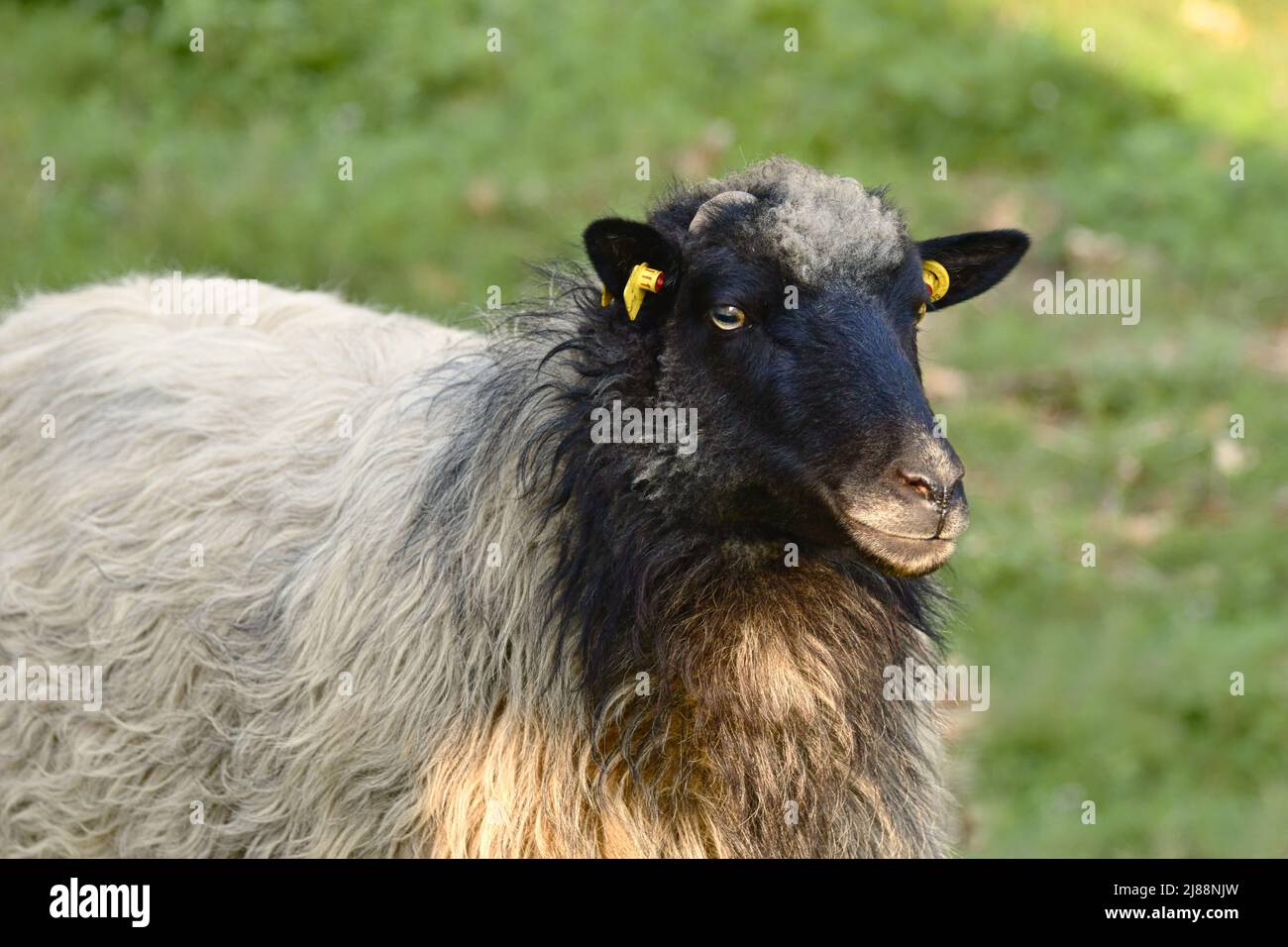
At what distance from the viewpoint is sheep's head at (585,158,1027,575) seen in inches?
173

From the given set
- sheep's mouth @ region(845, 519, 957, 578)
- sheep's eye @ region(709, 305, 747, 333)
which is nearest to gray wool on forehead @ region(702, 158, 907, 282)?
sheep's eye @ region(709, 305, 747, 333)

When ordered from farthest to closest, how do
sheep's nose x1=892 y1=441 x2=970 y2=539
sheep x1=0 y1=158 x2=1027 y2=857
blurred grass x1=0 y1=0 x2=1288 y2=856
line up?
blurred grass x1=0 y1=0 x2=1288 y2=856
sheep x1=0 y1=158 x2=1027 y2=857
sheep's nose x1=892 y1=441 x2=970 y2=539

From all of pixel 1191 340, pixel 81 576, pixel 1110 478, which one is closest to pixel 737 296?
pixel 81 576

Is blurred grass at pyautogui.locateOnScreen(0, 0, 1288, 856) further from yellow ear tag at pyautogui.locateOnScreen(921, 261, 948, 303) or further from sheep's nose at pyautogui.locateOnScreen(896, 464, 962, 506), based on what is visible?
sheep's nose at pyautogui.locateOnScreen(896, 464, 962, 506)

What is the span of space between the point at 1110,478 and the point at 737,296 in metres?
7.22

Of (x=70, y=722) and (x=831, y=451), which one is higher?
(x=831, y=451)

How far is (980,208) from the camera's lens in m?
14.0

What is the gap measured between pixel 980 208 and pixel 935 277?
8.97 metres

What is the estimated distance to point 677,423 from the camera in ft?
15.4

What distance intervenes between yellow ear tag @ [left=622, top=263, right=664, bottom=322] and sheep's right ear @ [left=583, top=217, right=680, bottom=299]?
0.08 ft

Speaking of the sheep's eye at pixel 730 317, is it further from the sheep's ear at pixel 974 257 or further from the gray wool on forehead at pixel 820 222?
the sheep's ear at pixel 974 257

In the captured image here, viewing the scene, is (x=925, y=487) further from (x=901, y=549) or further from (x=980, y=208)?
(x=980, y=208)

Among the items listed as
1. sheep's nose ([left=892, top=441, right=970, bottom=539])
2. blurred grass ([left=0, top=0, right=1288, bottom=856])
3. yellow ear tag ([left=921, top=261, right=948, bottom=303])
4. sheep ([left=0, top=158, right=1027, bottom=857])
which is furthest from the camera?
blurred grass ([left=0, top=0, right=1288, bottom=856])

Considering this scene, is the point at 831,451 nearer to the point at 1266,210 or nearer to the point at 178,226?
the point at 178,226
